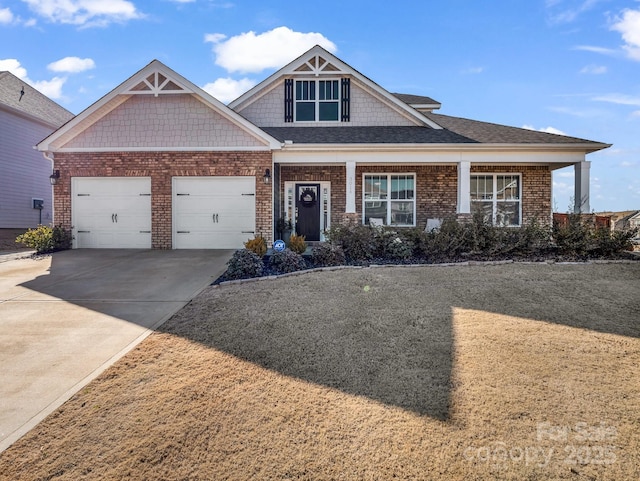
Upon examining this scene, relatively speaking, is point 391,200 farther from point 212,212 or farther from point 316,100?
point 212,212

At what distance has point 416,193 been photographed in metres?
12.7

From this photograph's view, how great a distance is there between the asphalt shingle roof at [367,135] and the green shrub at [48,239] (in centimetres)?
701

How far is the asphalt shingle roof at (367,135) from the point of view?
11.3 meters

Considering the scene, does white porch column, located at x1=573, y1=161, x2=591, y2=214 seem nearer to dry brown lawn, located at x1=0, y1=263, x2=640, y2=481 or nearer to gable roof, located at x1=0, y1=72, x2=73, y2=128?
dry brown lawn, located at x1=0, y1=263, x2=640, y2=481

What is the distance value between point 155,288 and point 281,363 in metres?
3.97

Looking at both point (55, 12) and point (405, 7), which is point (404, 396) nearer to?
point (405, 7)

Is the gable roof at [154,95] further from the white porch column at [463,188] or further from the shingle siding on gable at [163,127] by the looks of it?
the white porch column at [463,188]

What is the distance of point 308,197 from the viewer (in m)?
13.0

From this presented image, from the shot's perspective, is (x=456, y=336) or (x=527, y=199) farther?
(x=527, y=199)

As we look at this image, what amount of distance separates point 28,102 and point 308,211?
47.6 feet

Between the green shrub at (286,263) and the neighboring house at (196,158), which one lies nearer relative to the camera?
the green shrub at (286,263)

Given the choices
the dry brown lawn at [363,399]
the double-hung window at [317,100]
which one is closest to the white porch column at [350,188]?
the double-hung window at [317,100]

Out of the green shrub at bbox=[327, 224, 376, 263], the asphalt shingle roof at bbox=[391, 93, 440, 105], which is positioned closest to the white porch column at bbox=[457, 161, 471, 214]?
the green shrub at bbox=[327, 224, 376, 263]

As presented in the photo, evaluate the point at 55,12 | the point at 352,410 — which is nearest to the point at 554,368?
the point at 352,410
